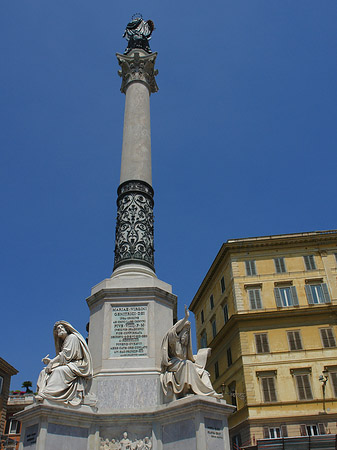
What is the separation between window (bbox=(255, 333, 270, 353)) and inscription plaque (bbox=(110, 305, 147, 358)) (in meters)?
29.0

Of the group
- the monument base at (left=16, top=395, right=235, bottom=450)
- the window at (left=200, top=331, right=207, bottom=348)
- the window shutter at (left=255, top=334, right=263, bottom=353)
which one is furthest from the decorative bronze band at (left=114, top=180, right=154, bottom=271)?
the window at (left=200, top=331, right=207, bottom=348)

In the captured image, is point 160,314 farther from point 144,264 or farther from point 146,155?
point 146,155

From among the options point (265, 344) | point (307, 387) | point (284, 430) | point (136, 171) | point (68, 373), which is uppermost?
point (265, 344)

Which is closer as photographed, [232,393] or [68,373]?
→ [68,373]

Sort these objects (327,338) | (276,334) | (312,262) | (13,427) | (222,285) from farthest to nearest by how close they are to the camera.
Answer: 1. (13,427)
2. (222,285)
3. (312,262)
4. (276,334)
5. (327,338)

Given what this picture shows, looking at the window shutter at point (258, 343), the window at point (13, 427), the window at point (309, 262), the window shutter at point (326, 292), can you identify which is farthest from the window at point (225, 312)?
the window at point (13, 427)

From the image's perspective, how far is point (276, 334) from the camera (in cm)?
3775

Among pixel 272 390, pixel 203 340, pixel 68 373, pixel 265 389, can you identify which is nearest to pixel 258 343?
pixel 265 389

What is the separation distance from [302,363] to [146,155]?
2824 centimetres

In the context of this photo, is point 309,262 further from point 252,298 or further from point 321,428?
point 321,428

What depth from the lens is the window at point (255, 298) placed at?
39.8 metres

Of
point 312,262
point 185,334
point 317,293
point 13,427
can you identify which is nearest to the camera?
point 185,334

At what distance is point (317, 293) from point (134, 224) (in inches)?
1225

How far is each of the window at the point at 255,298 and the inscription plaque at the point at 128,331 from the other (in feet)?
101
